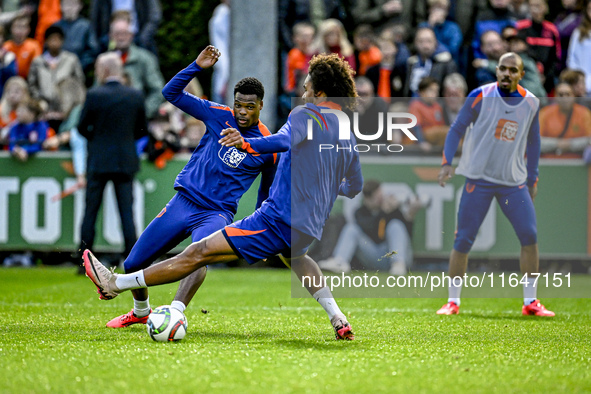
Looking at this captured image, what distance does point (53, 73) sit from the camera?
506 inches

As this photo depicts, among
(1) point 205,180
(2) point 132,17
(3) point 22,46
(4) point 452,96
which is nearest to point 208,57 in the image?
(1) point 205,180

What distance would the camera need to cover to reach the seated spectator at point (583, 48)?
12594 mm

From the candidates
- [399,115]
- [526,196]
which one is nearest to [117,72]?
[399,115]

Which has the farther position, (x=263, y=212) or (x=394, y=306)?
(x=394, y=306)

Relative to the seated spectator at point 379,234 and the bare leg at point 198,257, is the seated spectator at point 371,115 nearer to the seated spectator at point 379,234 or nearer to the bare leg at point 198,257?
the seated spectator at point 379,234

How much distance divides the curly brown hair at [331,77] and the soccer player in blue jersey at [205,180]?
20.4 inches

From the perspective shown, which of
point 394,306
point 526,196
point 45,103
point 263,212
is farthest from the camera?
point 45,103

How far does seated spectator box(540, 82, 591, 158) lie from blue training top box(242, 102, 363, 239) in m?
6.38

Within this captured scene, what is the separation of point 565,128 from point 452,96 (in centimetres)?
166

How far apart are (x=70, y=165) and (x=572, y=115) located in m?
7.14

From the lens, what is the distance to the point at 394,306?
324 inches

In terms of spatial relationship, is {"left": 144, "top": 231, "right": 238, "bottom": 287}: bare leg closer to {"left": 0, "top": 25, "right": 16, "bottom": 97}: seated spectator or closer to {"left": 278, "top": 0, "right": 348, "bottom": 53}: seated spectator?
{"left": 278, "top": 0, "right": 348, "bottom": 53}: seated spectator

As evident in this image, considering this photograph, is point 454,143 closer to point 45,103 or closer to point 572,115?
point 572,115

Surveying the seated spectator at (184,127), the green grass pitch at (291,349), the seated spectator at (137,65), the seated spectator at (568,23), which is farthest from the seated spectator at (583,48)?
the seated spectator at (137,65)
